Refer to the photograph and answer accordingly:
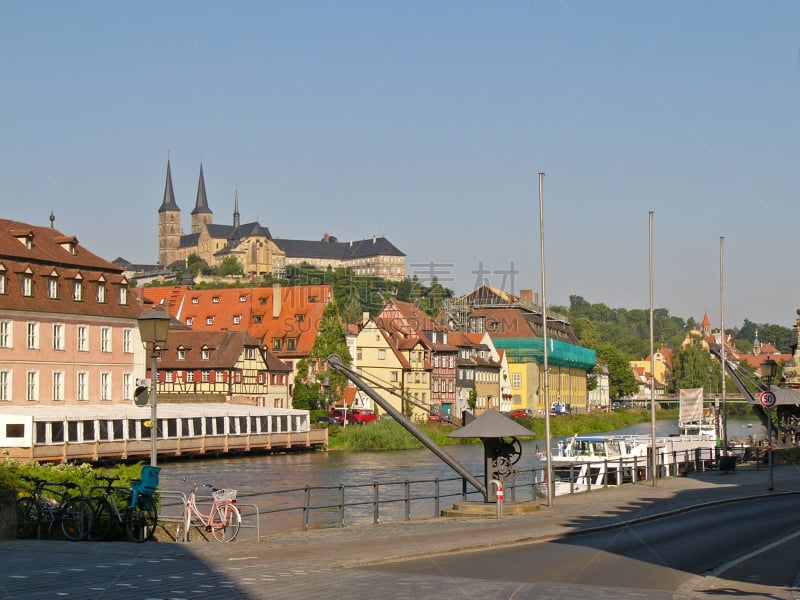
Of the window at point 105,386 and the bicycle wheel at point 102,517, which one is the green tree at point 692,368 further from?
the bicycle wheel at point 102,517

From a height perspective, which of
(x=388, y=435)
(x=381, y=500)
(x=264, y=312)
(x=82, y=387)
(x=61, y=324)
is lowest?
(x=388, y=435)

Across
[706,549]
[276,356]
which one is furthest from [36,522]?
[276,356]

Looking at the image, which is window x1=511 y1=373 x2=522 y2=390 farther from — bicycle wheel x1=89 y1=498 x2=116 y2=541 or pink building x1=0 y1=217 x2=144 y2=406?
bicycle wheel x1=89 y1=498 x2=116 y2=541

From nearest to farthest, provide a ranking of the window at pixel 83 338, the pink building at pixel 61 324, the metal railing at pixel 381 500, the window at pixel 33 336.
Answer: the metal railing at pixel 381 500 < the pink building at pixel 61 324 < the window at pixel 33 336 < the window at pixel 83 338

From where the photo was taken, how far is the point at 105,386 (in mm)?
72250

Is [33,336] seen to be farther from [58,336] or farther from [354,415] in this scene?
[354,415]

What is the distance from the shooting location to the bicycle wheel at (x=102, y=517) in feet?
71.4

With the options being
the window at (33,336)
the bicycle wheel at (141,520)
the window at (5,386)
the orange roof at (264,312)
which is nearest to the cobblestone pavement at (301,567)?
the bicycle wheel at (141,520)

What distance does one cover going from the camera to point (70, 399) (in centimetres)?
6906

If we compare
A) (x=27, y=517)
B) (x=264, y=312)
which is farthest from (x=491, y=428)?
(x=264, y=312)

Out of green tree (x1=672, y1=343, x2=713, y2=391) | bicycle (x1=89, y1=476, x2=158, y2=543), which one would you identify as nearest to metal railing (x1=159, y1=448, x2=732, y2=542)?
bicycle (x1=89, y1=476, x2=158, y2=543)

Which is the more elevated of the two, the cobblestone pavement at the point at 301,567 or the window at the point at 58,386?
the window at the point at 58,386

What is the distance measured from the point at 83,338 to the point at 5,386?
6.80 meters

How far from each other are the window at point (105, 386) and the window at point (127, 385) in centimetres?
142
